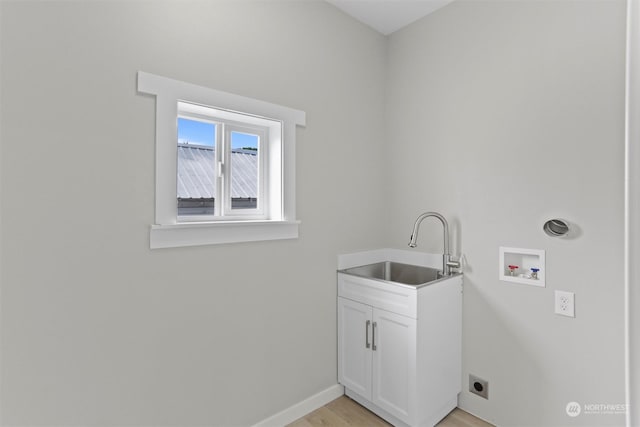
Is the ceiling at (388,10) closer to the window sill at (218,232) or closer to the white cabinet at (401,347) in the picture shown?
the window sill at (218,232)

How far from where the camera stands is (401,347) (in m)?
1.91

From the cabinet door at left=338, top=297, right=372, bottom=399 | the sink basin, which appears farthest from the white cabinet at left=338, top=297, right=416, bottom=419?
the sink basin

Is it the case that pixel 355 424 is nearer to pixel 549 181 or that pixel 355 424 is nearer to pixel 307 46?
pixel 549 181

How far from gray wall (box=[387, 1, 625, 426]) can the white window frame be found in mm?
1040

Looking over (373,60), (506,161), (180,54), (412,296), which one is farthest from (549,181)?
(180,54)

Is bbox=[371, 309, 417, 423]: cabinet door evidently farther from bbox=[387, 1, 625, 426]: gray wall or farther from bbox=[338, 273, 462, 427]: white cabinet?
bbox=[387, 1, 625, 426]: gray wall

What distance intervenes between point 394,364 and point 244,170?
1.49m

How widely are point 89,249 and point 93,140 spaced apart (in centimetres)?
47

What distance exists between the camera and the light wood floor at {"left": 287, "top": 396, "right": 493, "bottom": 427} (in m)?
2.00

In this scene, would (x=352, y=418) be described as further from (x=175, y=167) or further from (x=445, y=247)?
(x=175, y=167)

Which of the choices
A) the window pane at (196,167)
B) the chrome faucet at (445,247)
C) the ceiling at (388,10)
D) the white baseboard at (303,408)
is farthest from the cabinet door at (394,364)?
the ceiling at (388,10)

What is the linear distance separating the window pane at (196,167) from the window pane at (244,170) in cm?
13

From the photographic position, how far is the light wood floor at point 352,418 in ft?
6.56

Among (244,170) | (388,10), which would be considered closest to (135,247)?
(244,170)
